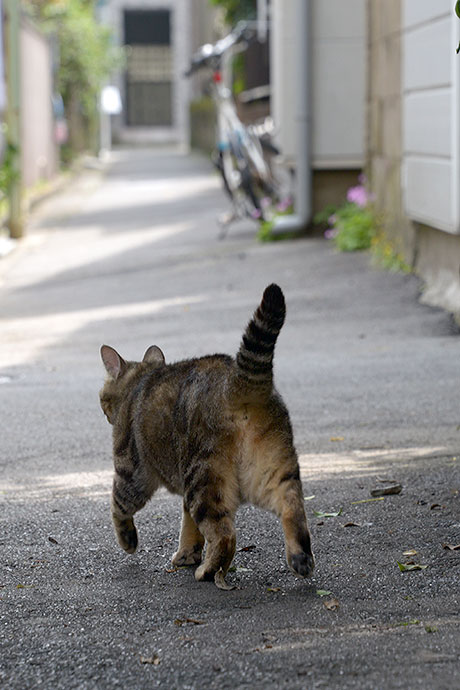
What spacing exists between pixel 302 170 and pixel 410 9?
3893mm

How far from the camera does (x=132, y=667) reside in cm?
304

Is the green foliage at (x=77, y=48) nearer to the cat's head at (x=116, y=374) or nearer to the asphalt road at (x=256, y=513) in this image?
the asphalt road at (x=256, y=513)

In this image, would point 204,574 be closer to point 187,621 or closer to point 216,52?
point 187,621

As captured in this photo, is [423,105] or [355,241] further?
[355,241]

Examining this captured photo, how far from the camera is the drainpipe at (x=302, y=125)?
1292cm

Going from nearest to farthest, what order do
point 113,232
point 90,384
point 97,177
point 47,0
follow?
point 90,384 < point 113,232 < point 47,0 < point 97,177

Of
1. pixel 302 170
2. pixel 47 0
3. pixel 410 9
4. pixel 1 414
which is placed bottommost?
pixel 1 414

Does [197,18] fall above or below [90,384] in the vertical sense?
above

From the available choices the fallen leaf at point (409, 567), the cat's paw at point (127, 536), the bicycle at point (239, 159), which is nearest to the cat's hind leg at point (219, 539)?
the cat's paw at point (127, 536)

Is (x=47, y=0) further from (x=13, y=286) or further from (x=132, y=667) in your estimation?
(x=132, y=667)

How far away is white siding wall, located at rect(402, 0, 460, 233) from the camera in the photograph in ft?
26.2

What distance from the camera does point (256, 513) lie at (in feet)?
14.6

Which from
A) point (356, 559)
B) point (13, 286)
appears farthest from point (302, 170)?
point (356, 559)

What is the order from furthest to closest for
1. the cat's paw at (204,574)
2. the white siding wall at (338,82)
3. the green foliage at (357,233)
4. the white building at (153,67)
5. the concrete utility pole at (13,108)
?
the white building at (153,67) < the concrete utility pole at (13,108) < the white siding wall at (338,82) < the green foliage at (357,233) < the cat's paw at (204,574)
